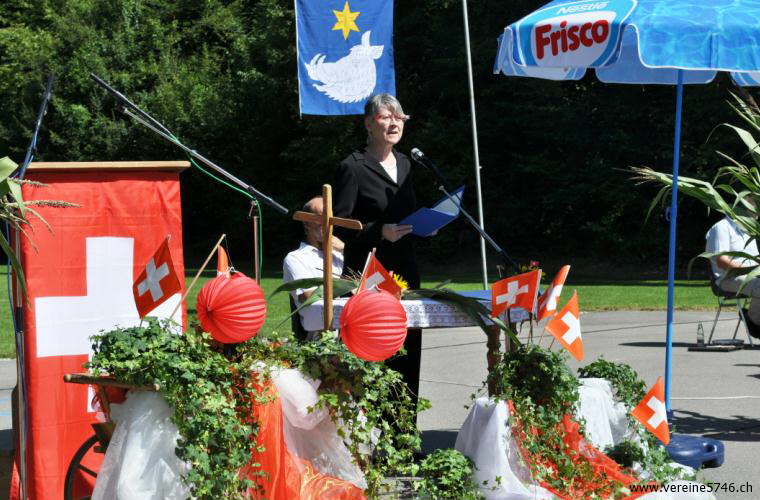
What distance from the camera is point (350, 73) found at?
9.07 metres

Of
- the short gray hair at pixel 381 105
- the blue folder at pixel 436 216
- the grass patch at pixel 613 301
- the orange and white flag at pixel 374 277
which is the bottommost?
the grass patch at pixel 613 301

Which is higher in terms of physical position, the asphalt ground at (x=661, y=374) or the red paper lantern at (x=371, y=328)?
the red paper lantern at (x=371, y=328)

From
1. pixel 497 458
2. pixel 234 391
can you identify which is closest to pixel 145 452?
pixel 234 391

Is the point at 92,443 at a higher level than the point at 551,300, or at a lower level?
lower

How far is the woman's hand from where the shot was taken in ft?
18.3

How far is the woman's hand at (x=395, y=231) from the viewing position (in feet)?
18.3

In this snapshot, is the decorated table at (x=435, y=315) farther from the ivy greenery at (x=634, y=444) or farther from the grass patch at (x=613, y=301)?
the grass patch at (x=613, y=301)

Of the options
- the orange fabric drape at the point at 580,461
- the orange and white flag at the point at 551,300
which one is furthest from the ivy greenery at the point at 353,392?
the orange and white flag at the point at 551,300

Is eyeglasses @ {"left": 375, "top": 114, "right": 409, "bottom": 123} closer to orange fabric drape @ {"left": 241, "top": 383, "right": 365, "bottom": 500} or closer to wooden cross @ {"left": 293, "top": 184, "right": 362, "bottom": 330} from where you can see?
wooden cross @ {"left": 293, "top": 184, "right": 362, "bottom": 330}

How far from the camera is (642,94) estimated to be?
2964 centimetres

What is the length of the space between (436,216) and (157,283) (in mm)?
1522

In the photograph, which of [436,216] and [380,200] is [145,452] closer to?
[436,216]

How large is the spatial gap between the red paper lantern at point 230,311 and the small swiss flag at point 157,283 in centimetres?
15

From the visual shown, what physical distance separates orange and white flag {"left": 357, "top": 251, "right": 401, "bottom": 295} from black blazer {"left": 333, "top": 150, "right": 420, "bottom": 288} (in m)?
0.91
